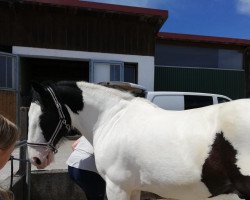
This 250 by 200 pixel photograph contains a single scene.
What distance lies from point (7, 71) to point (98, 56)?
3.27 m

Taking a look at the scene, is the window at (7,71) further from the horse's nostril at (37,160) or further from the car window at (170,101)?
the horse's nostril at (37,160)

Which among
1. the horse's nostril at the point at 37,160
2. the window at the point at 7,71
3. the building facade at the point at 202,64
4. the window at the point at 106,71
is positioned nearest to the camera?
the horse's nostril at the point at 37,160

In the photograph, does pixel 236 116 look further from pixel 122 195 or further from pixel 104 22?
pixel 104 22

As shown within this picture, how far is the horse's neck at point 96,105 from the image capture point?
3.27 metres

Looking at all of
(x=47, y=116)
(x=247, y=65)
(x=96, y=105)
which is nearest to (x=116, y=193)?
(x=96, y=105)

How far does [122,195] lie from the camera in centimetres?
297

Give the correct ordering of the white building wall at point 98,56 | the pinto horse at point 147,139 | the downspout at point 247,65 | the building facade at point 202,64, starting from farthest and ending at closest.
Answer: the downspout at point 247,65 < the building facade at point 202,64 < the white building wall at point 98,56 < the pinto horse at point 147,139

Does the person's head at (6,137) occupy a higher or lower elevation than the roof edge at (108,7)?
lower

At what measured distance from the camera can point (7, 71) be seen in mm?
13133

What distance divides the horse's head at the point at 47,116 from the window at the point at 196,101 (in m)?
7.48

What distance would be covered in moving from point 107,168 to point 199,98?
26.9ft

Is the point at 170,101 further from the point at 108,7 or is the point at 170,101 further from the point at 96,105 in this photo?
the point at 96,105

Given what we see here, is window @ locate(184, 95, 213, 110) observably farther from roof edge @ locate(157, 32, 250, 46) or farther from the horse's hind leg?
the horse's hind leg

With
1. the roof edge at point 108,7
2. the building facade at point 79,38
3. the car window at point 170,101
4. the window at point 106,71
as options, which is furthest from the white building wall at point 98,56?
the car window at point 170,101
